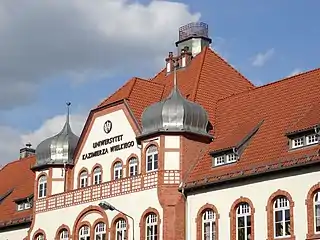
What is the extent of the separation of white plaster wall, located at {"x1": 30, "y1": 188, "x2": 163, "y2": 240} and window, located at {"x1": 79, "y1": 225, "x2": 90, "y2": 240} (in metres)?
0.53

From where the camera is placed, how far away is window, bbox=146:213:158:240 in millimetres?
41219

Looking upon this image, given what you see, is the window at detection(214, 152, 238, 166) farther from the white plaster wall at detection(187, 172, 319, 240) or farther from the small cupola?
the small cupola

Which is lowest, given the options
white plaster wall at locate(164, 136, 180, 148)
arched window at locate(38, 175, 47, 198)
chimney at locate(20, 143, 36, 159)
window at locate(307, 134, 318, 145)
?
window at locate(307, 134, 318, 145)

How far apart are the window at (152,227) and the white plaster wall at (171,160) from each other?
247 cm

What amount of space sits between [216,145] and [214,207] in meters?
3.66

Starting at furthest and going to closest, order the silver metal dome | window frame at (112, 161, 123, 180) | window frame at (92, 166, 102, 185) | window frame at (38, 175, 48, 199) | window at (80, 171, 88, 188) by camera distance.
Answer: window frame at (38, 175, 48, 199), window at (80, 171, 88, 188), window frame at (92, 166, 102, 185), window frame at (112, 161, 123, 180), the silver metal dome

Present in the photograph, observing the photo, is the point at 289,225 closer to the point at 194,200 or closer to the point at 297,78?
the point at 194,200

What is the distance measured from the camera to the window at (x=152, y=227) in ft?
135

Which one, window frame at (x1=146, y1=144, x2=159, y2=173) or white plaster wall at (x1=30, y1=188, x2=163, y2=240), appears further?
window frame at (x1=146, y1=144, x2=159, y2=173)

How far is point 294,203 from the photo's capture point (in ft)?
117

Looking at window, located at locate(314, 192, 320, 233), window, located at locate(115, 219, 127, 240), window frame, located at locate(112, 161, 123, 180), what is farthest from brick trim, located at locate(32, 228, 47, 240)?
window, located at locate(314, 192, 320, 233)

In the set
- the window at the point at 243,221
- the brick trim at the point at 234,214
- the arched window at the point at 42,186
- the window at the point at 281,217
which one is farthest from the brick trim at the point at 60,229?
the window at the point at 281,217

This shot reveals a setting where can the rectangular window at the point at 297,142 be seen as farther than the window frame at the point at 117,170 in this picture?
No

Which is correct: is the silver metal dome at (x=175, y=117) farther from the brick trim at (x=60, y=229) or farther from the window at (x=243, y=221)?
the brick trim at (x=60, y=229)
